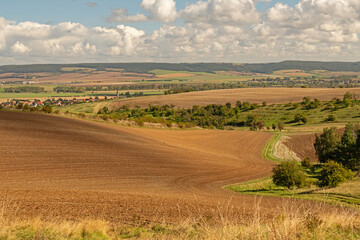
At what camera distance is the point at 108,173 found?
35062 mm

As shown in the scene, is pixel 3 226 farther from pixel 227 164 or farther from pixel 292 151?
pixel 292 151

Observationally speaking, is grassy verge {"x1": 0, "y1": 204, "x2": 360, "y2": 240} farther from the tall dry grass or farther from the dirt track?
the dirt track

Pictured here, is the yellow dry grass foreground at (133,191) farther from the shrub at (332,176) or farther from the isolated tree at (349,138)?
the isolated tree at (349,138)

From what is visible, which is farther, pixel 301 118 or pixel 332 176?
pixel 301 118

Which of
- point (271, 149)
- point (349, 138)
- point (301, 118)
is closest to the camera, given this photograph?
point (349, 138)

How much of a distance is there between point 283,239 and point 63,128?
49663 mm

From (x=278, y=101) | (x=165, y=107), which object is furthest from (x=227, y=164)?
(x=278, y=101)

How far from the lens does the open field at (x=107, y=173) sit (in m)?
18.3

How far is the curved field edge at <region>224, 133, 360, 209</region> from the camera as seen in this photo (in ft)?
87.6

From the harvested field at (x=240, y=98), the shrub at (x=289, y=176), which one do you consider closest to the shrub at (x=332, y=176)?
the shrub at (x=289, y=176)

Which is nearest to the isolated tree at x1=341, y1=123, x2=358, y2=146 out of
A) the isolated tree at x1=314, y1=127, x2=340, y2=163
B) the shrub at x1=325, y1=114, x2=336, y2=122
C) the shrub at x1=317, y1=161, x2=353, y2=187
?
the isolated tree at x1=314, y1=127, x2=340, y2=163

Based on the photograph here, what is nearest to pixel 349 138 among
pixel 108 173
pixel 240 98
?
pixel 108 173

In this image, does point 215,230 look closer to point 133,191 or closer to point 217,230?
point 217,230

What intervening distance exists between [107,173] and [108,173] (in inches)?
4.4
